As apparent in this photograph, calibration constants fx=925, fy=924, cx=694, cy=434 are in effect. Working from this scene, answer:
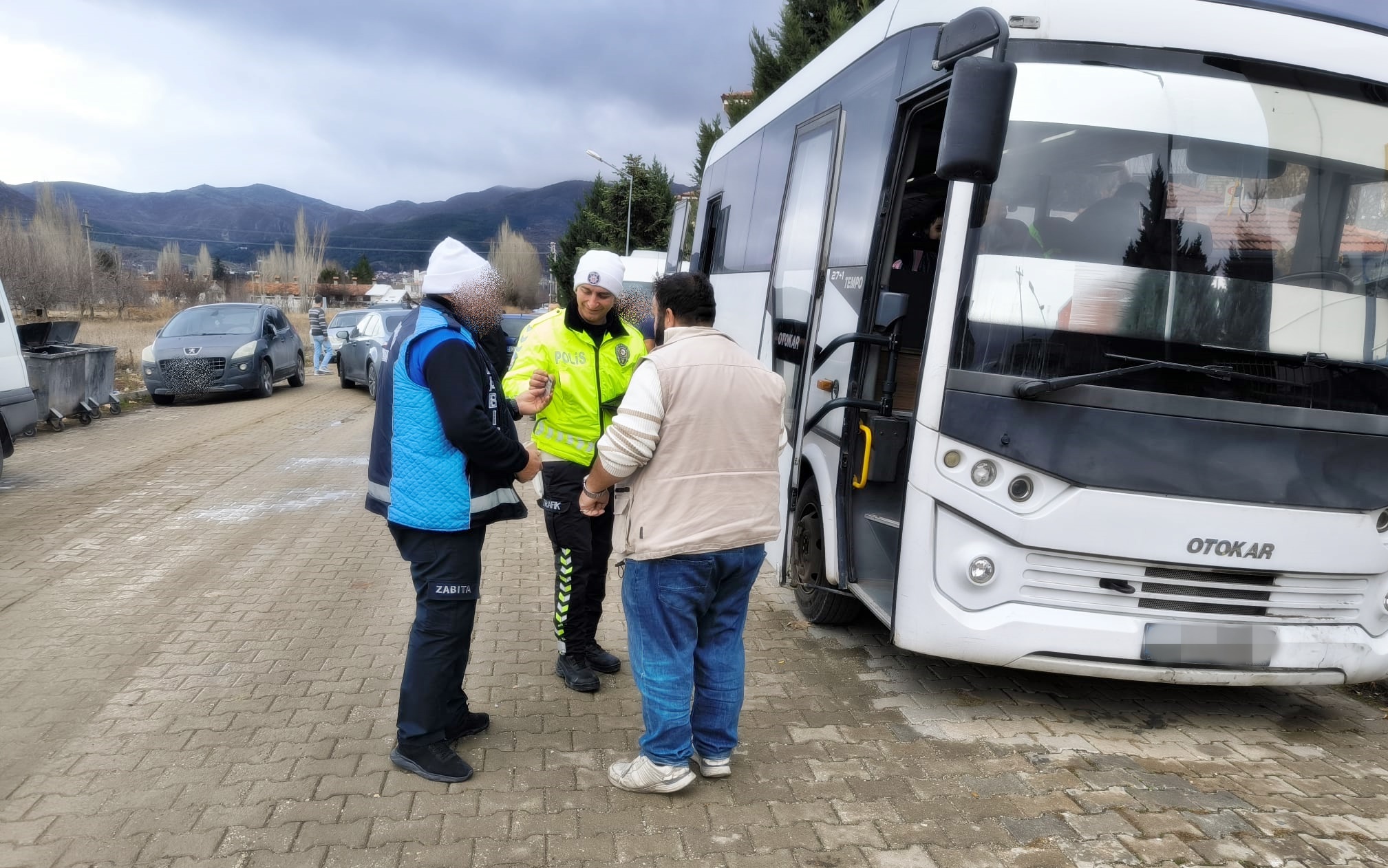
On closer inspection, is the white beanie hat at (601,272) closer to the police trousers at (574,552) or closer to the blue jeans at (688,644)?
the police trousers at (574,552)

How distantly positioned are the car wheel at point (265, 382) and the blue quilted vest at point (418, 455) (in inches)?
602

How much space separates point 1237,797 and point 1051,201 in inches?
97.7

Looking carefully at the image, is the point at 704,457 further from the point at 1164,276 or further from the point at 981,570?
the point at 1164,276

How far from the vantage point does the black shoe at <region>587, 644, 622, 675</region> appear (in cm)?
460

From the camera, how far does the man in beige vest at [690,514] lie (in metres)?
3.25

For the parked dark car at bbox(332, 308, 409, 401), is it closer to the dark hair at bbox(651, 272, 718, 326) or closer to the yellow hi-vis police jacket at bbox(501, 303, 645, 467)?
the yellow hi-vis police jacket at bbox(501, 303, 645, 467)

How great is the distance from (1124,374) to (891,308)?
42.5 inches

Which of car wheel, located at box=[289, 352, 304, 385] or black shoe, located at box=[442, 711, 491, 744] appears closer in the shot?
black shoe, located at box=[442, 711, 491, 744]

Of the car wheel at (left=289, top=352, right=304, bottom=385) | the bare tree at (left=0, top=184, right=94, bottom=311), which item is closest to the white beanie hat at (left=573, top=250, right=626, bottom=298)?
the car wheel at (left=289, top=352, right=304, bottom=385)

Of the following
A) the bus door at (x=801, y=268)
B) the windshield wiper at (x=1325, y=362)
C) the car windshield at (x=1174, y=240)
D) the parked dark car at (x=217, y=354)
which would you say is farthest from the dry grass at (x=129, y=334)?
the windshield wiper at (x=1325, y=362)

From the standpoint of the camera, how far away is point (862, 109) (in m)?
5.14

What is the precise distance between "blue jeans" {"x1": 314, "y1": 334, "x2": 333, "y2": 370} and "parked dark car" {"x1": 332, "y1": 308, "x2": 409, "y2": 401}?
418 cm

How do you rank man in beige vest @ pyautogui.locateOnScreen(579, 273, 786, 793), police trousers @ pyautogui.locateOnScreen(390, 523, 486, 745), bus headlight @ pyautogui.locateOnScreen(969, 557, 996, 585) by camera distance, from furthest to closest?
bus headlight @ pyautogui.locateOnScreen(969, 557, 996, 585) < police trousers @ pyautogui.locateOnScreen(390, 523, 486, 745) < man in beige vest @ pyautogui.locateOnScreen(579, 273, 786, 793)

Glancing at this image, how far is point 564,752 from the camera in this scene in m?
3.77
